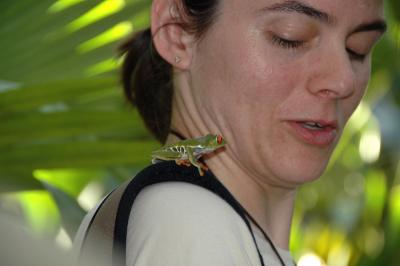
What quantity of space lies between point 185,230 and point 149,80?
0.46 metres

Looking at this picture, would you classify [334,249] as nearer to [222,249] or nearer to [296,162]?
[296,162]

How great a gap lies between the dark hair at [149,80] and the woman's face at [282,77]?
83 millimetres

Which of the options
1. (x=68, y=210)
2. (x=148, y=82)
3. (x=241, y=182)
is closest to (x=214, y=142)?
(x=241, y=182)

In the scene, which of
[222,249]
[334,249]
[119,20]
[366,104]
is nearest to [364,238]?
[334,249]

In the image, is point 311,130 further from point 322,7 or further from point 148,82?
point 148,82

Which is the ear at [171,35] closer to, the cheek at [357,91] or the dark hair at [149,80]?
the dark hair at [149,80]

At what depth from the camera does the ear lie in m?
1.04

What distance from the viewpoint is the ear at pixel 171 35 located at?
104 centimetres

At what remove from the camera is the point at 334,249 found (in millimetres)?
2975

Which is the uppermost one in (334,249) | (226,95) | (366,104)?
(226,95)

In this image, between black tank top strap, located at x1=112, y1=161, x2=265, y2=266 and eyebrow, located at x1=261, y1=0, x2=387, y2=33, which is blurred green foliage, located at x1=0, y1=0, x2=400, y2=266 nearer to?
black tank top strap, located at x1=112, y1=161, x2=265, y2=266

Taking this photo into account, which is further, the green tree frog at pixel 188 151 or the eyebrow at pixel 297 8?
the eyebrow at pixel 297 8

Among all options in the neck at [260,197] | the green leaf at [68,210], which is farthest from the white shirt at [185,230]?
the green leaf at [68,210]

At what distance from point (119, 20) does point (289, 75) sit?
0.45 metres
